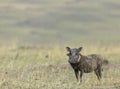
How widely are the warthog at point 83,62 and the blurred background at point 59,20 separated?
58801 mm

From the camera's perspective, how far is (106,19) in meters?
101

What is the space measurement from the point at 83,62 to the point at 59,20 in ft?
267

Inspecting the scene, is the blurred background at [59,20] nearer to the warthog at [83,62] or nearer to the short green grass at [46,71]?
the short green grass at [46,71]

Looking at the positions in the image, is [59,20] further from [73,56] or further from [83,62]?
[73,56]

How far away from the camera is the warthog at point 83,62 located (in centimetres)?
1905

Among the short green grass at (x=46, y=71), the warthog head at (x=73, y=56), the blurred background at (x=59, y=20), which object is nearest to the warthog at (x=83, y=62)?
the warthog head at (x=73, y=56)

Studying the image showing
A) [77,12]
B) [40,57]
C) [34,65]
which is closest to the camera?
[34,65]

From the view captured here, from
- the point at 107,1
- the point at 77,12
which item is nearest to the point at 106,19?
the point at 77,12

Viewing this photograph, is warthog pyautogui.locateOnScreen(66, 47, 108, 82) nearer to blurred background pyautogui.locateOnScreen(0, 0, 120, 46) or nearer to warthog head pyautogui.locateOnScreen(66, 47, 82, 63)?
warthog head pyautogui.locateOnScreen(66, 47, 82, 63)

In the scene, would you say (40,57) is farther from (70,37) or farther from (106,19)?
(106,19)

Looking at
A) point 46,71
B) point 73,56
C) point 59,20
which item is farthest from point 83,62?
point 59,20

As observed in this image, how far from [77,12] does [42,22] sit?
37.2 feet

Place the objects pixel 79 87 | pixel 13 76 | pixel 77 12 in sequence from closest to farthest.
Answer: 1. pixel 79 87
2. pixel 13 76
3. pixel 77 12

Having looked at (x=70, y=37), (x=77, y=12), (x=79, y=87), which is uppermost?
(x=77, y=12)
